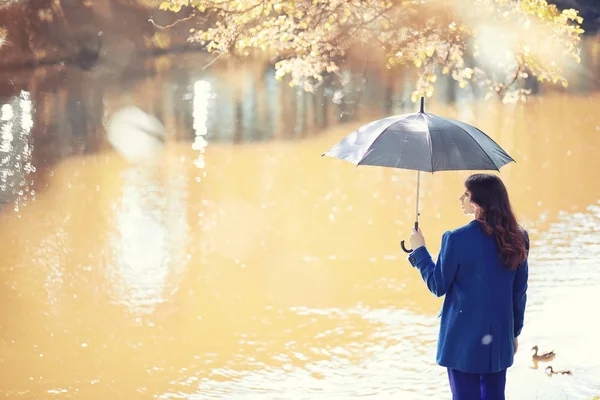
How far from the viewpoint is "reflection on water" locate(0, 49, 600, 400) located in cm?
825

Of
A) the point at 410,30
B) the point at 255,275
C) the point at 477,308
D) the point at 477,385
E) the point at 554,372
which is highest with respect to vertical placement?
the point at 410,30

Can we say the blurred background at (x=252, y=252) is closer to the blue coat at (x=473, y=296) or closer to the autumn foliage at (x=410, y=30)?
the autumn foliage at (x=410, y=30)

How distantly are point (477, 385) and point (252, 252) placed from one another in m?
8.65

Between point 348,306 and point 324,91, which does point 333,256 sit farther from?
point 324,91

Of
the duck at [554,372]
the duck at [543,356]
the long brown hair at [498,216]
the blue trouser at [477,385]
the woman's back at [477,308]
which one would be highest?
the long brown hair at [498,216]

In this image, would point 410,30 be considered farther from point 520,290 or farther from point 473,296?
point 473,296

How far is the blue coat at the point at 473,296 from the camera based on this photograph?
140 inches

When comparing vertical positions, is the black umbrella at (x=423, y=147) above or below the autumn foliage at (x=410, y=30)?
below

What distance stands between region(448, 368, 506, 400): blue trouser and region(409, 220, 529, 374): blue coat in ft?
0.20

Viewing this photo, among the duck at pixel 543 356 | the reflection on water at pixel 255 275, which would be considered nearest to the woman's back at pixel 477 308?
the reflection on water at pixel 255 275

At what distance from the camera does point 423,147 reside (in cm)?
420

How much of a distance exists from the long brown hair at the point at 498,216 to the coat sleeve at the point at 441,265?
0.18m

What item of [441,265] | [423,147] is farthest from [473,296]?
[423,147]

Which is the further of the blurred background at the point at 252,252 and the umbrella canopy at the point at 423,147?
the blurred background at the point at 252,252
